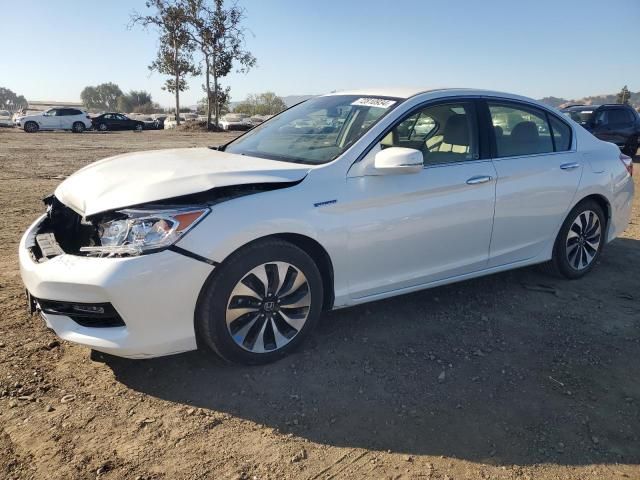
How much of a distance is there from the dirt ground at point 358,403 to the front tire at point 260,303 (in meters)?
0.15

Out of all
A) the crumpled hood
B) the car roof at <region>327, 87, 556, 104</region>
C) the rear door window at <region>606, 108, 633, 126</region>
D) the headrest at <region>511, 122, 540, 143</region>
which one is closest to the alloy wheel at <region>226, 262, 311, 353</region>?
the crumpled hood

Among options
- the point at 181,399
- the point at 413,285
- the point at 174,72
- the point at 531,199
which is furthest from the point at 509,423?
the point at 174,72

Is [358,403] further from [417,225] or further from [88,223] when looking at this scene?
[88,223]

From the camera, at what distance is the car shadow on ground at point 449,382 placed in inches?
107

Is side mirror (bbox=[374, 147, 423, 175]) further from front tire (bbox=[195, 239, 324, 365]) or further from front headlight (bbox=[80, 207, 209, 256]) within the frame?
front headlight (bbox=[80, 207, 209, 256])

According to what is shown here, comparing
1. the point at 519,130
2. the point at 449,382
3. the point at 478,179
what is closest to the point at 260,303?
the point at 449,382

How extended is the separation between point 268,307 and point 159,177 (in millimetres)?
1014

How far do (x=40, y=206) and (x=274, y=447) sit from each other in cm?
654

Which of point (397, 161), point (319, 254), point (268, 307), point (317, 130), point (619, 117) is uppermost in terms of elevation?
point (619, 117)

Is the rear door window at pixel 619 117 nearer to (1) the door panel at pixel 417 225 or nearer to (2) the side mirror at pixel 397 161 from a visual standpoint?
(1) the door panel at pixel 417 225

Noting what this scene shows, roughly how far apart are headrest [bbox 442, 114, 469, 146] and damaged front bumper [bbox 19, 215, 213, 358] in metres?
2.18

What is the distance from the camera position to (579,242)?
193 inches

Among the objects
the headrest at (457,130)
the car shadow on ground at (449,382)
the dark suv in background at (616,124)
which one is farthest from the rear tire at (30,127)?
the headrest at (457,130)

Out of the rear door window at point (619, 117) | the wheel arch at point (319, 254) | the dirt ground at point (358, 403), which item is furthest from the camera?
the rear door window at point (619, 117)
